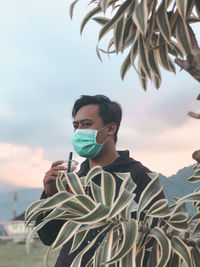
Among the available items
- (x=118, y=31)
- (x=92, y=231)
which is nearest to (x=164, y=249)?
(x=92, y=231)

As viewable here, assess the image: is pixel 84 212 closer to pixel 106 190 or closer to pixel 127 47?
pixel 106 190

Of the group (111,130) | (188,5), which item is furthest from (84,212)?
(111,130)

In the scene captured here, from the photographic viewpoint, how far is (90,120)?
2.86 meters

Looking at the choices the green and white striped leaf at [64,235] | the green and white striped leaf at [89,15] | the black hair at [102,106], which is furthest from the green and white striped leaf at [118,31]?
the green and white striped leaf at [64,235]

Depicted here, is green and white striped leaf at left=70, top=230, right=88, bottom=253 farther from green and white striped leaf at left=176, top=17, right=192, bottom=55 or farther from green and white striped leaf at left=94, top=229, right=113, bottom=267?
green and white striped leaf at left=176, top=17, right=192, bottom=55

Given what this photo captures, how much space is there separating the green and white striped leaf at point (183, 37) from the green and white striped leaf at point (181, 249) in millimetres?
801

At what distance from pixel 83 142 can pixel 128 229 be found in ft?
4.45

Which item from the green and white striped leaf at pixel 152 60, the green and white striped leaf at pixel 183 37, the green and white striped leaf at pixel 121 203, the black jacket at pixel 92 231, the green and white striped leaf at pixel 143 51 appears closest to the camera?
the green and white striped leaf at pixel 121 203

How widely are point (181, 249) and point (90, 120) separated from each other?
1438 millimetres

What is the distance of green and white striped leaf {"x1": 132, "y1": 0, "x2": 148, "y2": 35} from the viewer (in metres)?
1.97

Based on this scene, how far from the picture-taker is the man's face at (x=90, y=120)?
287 centimetres

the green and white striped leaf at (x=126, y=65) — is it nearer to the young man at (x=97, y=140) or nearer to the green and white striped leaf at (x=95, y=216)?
the young man at (x=97, y=140)

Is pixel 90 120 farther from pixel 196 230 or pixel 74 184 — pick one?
pixel 196 230

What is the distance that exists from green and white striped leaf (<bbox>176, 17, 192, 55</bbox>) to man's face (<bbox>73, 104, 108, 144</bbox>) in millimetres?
993
